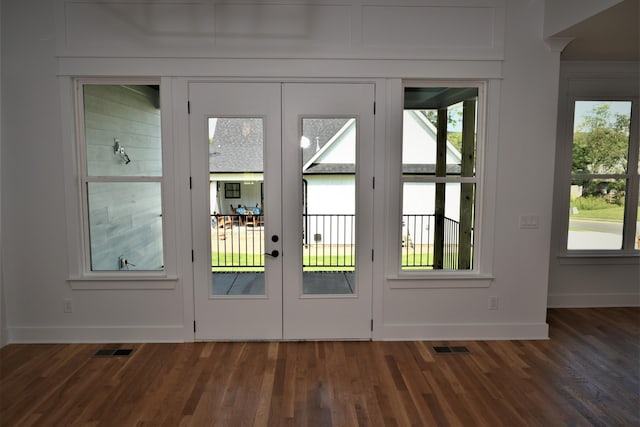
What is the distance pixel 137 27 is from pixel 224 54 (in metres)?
0.73

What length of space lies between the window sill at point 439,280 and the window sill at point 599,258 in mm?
1418

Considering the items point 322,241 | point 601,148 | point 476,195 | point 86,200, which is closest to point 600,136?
point 601,148

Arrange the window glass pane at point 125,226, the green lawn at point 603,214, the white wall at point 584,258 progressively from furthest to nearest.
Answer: the green lawn at point 603,214 < the white wall at point 584,258 < the window glass pane at point 125,226

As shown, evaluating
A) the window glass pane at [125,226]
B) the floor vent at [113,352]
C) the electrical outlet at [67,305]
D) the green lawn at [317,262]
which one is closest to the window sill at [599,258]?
the green lawn at [317,262]

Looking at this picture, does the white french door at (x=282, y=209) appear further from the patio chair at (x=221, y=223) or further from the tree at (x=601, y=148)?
the tree at (x=601, y=148)

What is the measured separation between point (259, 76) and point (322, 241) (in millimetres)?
1508

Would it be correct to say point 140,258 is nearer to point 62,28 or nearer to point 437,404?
point 62,28

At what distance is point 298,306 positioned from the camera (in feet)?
12.2

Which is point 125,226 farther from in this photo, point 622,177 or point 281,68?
point 622,177

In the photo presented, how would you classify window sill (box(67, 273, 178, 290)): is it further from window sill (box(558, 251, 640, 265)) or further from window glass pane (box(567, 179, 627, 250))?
window glass pane (box(567, 179, 627, 250))

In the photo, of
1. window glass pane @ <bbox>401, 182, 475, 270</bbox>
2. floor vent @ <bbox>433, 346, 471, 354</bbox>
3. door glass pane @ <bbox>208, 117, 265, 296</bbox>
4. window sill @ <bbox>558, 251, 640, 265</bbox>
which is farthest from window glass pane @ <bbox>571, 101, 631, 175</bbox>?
door glass pane @ <bbox>208, 117, 265, 296</bbox>

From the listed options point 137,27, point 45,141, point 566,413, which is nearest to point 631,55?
point 566,413

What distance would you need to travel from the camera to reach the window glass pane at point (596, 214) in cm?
457

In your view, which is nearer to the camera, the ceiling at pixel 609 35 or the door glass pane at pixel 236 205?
the ceiling at pixel 609 35
